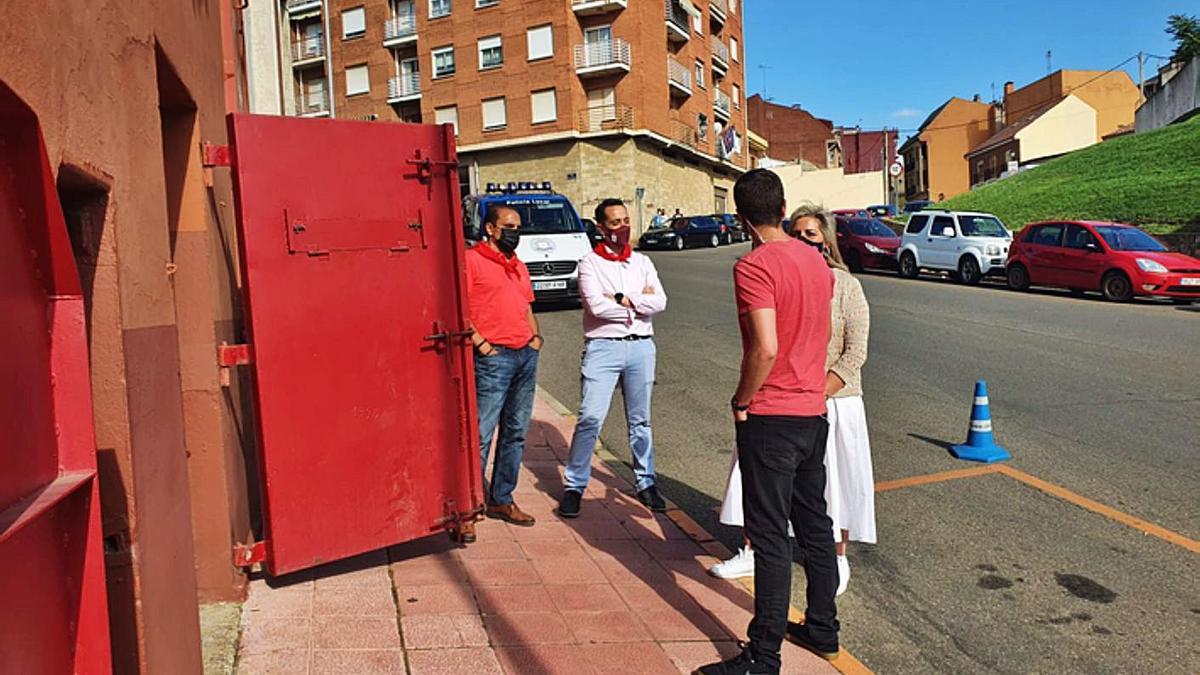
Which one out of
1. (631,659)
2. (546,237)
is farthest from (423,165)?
(546,237)

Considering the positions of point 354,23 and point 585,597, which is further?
point 354,23

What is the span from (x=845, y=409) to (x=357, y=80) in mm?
48162

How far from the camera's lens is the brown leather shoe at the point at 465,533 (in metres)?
4.99

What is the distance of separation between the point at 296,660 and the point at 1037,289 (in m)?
20.5

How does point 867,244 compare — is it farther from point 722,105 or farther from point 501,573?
point 722,105

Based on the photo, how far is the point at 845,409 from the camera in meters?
4.63

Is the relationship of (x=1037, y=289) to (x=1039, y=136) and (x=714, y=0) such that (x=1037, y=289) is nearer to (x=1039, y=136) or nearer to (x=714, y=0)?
(x=714, y=0)

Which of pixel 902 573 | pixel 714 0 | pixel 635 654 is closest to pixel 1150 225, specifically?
pixel 902 573

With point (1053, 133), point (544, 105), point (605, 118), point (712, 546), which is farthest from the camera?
point (1053, 133)

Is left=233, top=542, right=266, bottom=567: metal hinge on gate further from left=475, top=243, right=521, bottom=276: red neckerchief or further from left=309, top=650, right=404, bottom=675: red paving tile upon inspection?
left=475, top=243, right=521, bottom=276: red neckerchief

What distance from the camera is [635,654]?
393 centimetres

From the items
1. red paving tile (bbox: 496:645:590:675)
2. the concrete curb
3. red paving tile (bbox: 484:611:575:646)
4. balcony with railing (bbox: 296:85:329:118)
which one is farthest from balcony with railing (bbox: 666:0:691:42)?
red paving tile (bbox: 496:645:590:675)

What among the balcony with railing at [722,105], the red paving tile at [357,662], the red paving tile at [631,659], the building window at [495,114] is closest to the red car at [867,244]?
the red paving tile at [631,659]

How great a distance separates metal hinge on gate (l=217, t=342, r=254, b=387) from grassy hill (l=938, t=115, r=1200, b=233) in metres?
25.1
